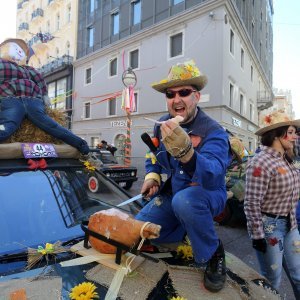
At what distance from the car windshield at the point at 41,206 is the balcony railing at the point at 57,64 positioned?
25859mm

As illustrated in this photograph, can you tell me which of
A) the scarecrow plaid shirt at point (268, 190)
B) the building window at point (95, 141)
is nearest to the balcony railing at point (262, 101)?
the building window at point (95, 141)

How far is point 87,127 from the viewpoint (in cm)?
2525

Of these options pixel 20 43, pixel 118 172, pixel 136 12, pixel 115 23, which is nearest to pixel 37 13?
pixel 115 23

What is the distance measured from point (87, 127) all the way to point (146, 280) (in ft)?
80.0

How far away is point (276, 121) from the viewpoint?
2408mm

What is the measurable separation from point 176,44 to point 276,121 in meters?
17.4

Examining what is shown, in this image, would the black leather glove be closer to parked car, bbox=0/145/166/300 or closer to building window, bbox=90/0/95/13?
parked car, bbox=0/145/166/300

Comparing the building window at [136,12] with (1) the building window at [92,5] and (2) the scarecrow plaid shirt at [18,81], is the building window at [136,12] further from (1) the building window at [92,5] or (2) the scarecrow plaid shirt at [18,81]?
(2) the scarecrow plaid shirt at [18,81]

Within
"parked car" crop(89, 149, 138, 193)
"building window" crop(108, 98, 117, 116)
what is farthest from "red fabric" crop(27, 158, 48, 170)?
"building window" crop(108, 98, 117, 116)

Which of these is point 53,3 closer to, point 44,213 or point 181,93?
point 44,213

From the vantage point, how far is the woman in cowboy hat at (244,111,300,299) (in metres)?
2.24

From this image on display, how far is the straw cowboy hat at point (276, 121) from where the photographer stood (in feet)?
7.78

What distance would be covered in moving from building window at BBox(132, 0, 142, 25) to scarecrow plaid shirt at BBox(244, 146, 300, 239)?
20505mm

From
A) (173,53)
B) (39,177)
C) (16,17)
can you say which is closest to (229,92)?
(173,53)
